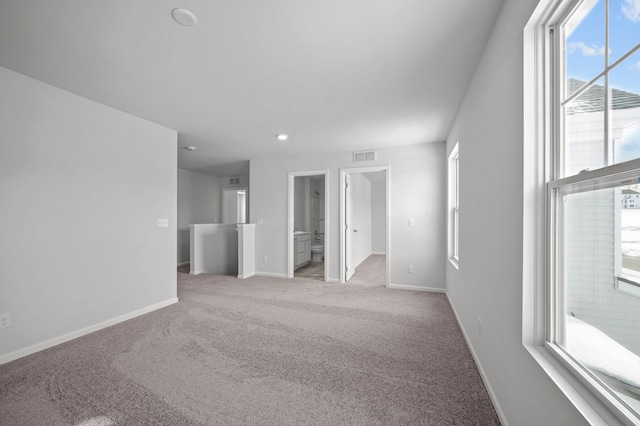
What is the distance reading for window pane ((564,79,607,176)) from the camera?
87cm

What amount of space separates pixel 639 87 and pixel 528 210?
60cm

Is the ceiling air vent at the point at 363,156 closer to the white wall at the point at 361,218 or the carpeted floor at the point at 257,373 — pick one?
the white wall at the point at 361,218

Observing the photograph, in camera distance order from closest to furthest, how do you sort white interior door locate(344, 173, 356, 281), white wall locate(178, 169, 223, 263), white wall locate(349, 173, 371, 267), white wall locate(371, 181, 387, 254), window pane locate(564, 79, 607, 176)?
window pane locate(564, 79, 607, 176)
white interior door locate(344, 173, 356, 281)
white wall locate(349, 173, 371, 267)
white wall locate(178, 169, 223, 263)
white wall locate(371, 181, 387, 254)

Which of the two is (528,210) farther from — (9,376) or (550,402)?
(9,376)

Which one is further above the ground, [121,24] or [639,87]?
[121,24]

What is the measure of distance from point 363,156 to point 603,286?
13.2ft

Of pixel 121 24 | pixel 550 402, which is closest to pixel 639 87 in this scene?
pixel 550 402

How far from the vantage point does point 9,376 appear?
196 centimetres

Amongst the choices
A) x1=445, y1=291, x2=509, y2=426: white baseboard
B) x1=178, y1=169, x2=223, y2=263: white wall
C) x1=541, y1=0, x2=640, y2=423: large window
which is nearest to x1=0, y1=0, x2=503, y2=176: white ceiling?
x1=541, y1=0, x2=640, y2=423: large window

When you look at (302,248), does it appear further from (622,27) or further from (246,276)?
(622,27)

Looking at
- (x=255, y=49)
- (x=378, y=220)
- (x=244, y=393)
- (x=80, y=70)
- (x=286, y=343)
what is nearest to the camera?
(x=244, y=393)

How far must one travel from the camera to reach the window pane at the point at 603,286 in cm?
73

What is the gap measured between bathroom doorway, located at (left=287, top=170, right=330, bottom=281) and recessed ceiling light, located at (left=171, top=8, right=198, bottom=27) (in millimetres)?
3379

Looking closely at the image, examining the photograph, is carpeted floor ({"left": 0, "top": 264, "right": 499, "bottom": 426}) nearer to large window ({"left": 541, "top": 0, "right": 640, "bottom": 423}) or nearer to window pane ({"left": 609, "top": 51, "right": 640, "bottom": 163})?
large window ({"left": 541, "top": 0, "right": 640, "bottom": 423})
